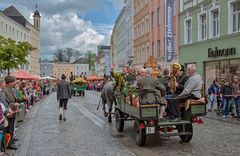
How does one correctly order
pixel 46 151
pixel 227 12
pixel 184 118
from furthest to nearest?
1. pixel 227 12
2. pixel 184 118
3. pixel 46 151

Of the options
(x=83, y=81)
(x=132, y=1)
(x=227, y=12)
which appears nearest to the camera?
(x=227, y=12)

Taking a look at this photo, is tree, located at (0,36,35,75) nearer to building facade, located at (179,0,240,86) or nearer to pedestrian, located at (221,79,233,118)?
building facade, located at (179,0,240,86)

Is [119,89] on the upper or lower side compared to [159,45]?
lower

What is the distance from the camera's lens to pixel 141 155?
29.3ft

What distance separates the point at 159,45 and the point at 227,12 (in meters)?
16.1

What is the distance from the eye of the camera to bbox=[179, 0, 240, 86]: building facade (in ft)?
79.1

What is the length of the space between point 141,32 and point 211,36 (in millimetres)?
24850

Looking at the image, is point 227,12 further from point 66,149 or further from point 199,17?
point 66,149

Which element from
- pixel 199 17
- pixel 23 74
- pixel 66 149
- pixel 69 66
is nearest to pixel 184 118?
pixel 66 149

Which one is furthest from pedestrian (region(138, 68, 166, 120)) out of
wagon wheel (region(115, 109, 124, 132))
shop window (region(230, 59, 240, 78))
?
shop window (region(230, 59, 240, 78))

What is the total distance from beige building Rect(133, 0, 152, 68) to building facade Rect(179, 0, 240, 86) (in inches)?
535

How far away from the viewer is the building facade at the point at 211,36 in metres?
24.1

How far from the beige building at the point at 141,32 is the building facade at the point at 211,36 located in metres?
13.6

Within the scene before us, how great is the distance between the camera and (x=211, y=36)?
2678cm
